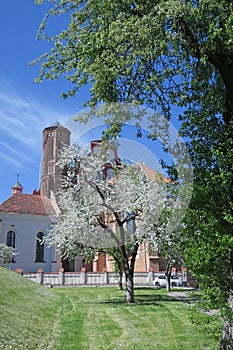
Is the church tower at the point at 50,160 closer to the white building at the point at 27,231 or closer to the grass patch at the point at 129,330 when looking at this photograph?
the white building at the point at 27,231

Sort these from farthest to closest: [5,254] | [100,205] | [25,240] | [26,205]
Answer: [26,205] → [25,240] → [5,254] → [100,205]

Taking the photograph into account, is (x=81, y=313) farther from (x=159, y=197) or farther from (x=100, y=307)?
(x=159, y=197)

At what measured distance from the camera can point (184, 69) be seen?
8.86 m

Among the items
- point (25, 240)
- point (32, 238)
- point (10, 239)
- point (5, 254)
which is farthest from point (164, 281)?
point (10, 239)

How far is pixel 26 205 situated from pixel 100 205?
94.7ft

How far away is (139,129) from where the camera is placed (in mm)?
8836

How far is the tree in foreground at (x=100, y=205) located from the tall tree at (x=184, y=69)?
1009 cm

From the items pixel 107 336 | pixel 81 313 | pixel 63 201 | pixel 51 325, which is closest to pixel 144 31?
pixel 107 336

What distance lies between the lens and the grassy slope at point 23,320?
786 centimetres

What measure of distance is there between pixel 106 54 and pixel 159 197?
11.2 meters

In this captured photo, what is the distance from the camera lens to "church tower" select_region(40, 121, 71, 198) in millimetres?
57247

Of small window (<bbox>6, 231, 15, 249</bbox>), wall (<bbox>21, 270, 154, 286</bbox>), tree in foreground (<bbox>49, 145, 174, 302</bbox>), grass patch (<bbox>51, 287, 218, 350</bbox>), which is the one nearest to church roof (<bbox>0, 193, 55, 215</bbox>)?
small window (<bbox>6, 231, 15, 249</bbox>)

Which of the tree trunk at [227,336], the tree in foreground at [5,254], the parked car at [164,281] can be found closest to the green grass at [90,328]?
the tree trunk at [227,336]

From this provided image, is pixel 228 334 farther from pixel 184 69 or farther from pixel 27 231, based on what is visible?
pixel 27 231
